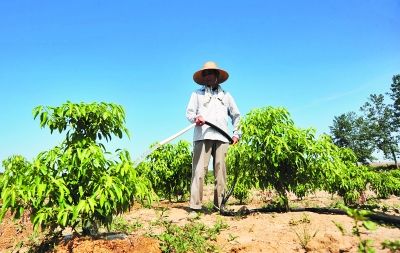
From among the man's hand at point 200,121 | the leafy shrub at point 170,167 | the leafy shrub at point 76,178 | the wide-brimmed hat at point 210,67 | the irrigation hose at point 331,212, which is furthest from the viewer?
the leafy shrub at point 170,167

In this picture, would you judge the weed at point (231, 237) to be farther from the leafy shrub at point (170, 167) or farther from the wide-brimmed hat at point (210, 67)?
the leafy shrub at point (170, 167)

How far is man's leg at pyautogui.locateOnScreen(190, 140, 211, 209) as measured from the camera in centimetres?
646

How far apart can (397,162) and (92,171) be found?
5497cm

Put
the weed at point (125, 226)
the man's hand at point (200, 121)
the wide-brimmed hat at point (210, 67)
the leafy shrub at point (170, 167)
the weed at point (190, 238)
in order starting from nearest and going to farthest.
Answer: the weed at point (190, 238)
the weed at point (125, 226)
the man's hand at point (200, 121)
the wide-brimmed hat at point (210, 67)
the leafy shrub at point (170, 167)

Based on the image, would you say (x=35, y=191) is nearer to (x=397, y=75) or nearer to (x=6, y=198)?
(x=6, y=198)

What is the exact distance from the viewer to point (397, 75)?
5366 cm

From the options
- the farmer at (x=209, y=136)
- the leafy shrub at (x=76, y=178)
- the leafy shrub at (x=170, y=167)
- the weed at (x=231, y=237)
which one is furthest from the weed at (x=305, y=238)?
the leafy shrub at (x=170, y=167)

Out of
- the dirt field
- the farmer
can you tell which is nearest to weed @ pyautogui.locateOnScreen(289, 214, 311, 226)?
the dirt field

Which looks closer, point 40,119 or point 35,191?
point 35,191

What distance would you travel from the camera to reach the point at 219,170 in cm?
658

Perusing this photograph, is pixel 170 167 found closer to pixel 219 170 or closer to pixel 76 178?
pixel 219 170

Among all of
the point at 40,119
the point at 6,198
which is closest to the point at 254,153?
the point at 40,119

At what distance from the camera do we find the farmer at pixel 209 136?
648 centimetres

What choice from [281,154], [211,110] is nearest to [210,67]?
[211,110]
